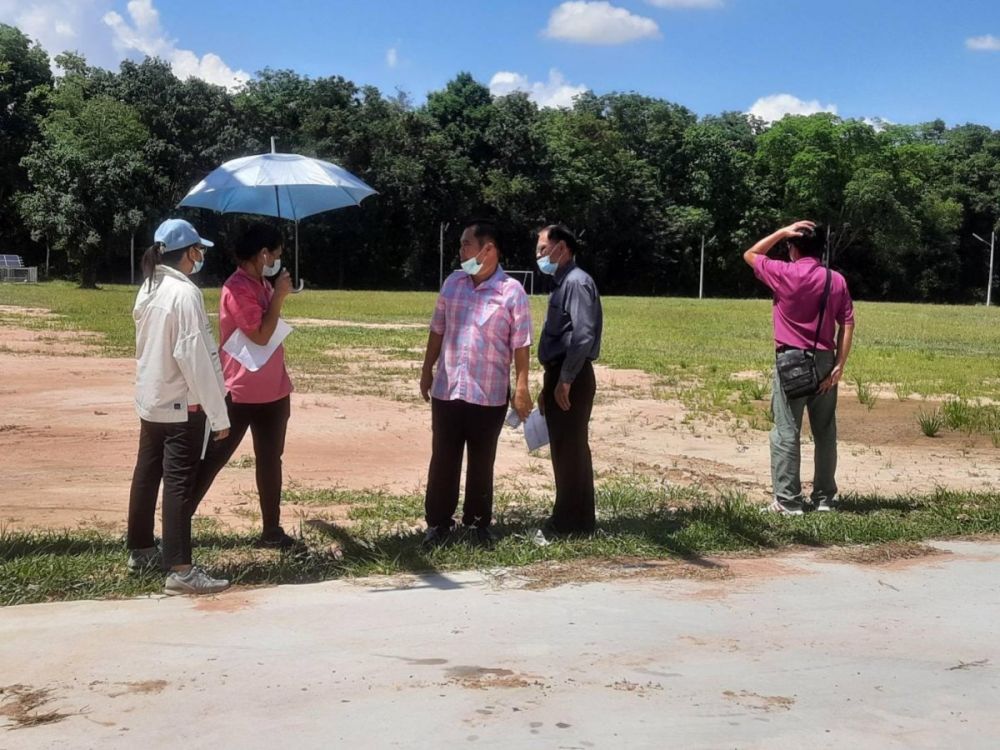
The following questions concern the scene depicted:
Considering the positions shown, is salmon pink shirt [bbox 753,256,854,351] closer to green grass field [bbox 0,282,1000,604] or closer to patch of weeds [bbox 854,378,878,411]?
green grass field [bbox 0,282,1000,604]

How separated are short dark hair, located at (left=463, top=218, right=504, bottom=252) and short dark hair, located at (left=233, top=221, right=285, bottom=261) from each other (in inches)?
40.6

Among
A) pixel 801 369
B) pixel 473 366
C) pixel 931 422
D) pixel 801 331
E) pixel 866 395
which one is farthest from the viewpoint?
pixel 866 395

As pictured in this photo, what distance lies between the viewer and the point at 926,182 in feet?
258

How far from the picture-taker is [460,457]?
6.11 m

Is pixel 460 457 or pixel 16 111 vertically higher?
pixel 16 111

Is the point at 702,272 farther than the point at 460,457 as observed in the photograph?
Yes

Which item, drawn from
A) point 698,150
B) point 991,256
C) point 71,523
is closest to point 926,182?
point 991,256

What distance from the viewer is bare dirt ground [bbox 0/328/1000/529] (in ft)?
25.2

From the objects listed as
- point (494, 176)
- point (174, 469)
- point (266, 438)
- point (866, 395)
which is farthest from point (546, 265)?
point (494, 176)

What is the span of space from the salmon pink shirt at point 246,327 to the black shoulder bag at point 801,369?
3.25 m

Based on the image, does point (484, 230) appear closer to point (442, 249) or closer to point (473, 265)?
point (473, 265)

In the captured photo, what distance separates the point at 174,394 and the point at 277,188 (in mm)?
2122

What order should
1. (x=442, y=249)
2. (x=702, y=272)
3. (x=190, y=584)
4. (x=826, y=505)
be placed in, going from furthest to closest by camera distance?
(x=702, y=272) → (x=442, y=249) → (x=826, y=505) → (x=190, y=584)

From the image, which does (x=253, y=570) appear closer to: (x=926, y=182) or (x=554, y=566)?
(x=554, y=566)
